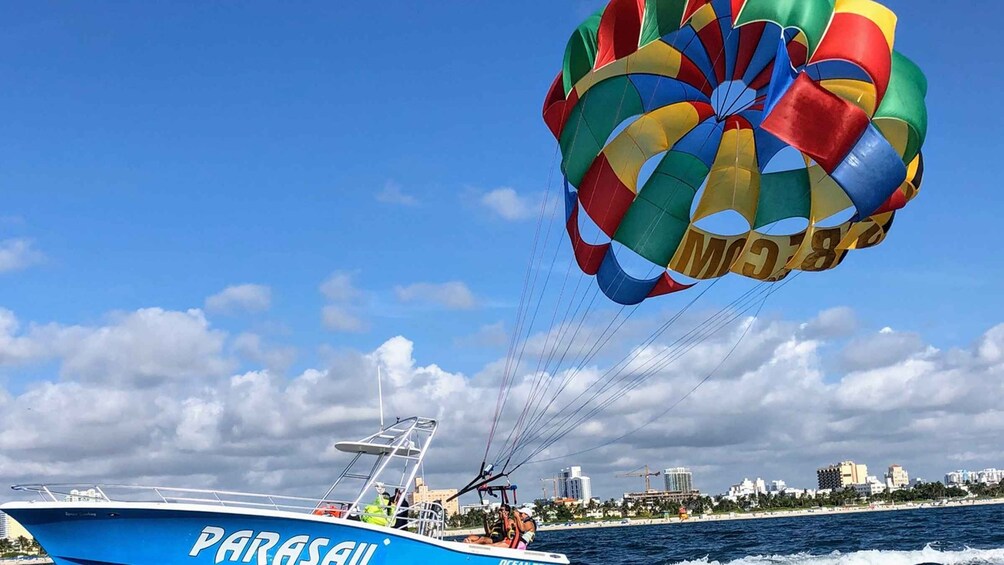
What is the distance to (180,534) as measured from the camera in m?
10.4

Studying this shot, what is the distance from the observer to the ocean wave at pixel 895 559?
20.4 m

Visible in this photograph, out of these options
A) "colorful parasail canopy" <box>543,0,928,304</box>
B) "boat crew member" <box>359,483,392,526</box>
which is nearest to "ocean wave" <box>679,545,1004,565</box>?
"colorful parasail canopy" <box>543,0,928,304</box>

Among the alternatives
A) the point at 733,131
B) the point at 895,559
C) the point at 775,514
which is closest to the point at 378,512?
the point at 733,131

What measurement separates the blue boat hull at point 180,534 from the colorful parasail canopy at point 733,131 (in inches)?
243

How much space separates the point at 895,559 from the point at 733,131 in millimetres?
12054

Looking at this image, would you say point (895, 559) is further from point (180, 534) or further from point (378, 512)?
point (180, 534)

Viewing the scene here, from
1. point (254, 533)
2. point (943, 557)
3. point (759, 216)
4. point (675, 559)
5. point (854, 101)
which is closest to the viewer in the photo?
point (254, 533)

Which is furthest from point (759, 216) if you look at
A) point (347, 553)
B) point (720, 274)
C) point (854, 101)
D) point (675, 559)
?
→ point (675, 559)

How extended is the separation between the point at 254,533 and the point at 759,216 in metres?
8.46

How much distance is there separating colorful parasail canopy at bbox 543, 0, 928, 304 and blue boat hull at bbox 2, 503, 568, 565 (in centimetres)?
616

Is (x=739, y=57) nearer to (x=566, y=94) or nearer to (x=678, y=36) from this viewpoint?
(x=678, y=36)

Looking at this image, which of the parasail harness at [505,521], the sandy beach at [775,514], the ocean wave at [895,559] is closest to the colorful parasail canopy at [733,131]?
the parasail harness at [505,521]

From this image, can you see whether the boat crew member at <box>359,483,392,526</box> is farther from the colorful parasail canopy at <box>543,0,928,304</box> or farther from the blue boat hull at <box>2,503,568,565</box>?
the colorful parasail canopy at <box>543,0,928,304</box>

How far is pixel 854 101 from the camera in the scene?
12672mm
